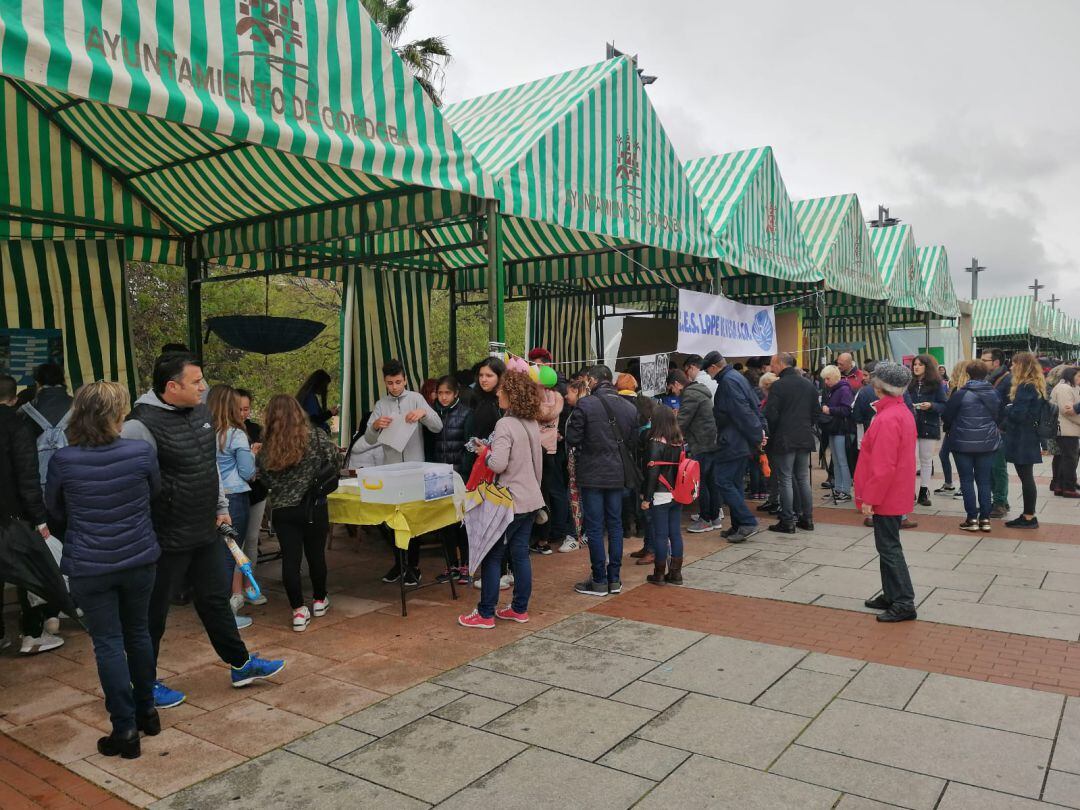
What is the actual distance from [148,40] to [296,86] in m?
0.95

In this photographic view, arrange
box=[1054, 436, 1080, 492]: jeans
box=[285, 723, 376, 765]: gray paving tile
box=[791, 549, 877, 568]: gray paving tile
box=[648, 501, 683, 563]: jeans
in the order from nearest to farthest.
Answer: box=[285, 723, 376, 765]: gray paving tile → box=[648, 501, 683, 563]: jeans → box=[791, 549, 877, 568]: gray paving tile → box=[1054, 436, 1080, 492]: jeans

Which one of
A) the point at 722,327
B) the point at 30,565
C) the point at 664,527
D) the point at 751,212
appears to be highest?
the point at 751,212

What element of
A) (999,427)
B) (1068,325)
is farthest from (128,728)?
(1068,325)

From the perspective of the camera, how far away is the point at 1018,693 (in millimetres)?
4137

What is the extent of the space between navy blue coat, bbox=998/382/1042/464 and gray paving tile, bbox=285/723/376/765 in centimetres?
749

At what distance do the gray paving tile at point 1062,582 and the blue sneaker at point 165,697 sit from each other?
5923 mm

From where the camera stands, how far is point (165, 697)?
413 centimetres

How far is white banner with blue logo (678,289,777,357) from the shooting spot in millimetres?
9125

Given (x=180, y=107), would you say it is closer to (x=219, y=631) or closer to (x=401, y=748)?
(x=219, y=631)

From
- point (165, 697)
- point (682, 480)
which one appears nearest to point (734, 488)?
point (682, 480)

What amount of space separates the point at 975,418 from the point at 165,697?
23.7 ft

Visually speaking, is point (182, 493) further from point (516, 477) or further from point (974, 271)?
point (974, 271)

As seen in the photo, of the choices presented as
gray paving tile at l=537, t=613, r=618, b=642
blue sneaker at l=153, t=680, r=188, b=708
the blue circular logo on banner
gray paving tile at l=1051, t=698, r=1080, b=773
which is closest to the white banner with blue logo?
the blue circular logo on banner

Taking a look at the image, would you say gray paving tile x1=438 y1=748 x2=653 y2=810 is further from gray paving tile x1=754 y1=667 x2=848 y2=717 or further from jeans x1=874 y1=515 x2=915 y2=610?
jeans x1=874 y1=515 x2=915 y2=610
